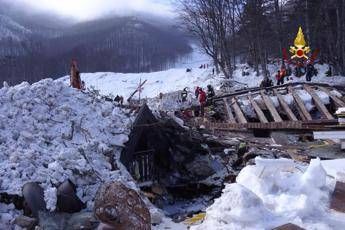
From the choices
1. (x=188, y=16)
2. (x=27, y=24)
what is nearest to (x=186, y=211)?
(x=188, y=16)

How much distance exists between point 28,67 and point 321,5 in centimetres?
4241

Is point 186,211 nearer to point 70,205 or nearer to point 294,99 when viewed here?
point 70,205

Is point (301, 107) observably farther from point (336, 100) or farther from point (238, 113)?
point (238, 113)

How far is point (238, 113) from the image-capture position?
56.4 ft

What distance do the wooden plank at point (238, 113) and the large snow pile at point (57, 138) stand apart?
577cm

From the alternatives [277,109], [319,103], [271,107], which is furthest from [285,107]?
[319,103]

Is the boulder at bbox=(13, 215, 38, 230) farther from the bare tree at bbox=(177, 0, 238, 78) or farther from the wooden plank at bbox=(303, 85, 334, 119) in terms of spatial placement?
the bare tree at bbox=(177, 0, 238, 78)

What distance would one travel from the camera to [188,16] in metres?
42.0

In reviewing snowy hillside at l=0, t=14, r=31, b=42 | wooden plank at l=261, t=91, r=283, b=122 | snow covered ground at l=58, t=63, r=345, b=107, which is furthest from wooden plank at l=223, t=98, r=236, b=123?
snowy hillside at l=0, t=14, r=31, b=42

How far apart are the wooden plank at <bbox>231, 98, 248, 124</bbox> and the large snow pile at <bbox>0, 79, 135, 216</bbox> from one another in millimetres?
5770

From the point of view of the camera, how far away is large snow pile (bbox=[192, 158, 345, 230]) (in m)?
4.96

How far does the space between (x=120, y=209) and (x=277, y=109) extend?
40.3 feet

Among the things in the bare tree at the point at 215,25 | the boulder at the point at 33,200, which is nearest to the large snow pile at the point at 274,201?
the boulder at the point at 33,200

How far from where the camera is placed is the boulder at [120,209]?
20.0ft
